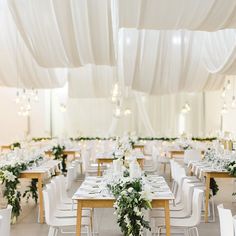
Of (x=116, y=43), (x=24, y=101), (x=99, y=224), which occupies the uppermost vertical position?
(x=116, y=43)

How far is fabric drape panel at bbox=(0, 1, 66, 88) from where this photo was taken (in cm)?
1038

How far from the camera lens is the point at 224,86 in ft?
49.3

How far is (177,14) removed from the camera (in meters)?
6.34

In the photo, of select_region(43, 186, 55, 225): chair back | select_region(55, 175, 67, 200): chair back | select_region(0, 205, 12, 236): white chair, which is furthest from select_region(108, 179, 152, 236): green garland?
select_region(55, 175, 67, 200): chair back

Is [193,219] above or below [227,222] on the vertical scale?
below

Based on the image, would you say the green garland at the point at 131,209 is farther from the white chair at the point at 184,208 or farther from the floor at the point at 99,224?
the floor at the point at 99,224

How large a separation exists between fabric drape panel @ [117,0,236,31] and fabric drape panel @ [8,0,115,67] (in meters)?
0.94

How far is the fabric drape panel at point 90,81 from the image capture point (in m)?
16.0

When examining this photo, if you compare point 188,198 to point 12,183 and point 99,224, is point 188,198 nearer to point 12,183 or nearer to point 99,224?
point 99,224

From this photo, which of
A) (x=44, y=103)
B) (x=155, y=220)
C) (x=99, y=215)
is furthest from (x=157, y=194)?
(x=44, y=103)

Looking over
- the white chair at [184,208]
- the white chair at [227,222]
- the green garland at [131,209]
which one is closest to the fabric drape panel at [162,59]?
the white chair at [184,208]

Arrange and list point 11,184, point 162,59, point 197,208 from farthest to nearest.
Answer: point 162,59 → point 11,184 → point 197,208

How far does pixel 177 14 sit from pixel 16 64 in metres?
6.29

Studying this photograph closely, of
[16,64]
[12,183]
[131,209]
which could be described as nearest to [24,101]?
[16,64]
